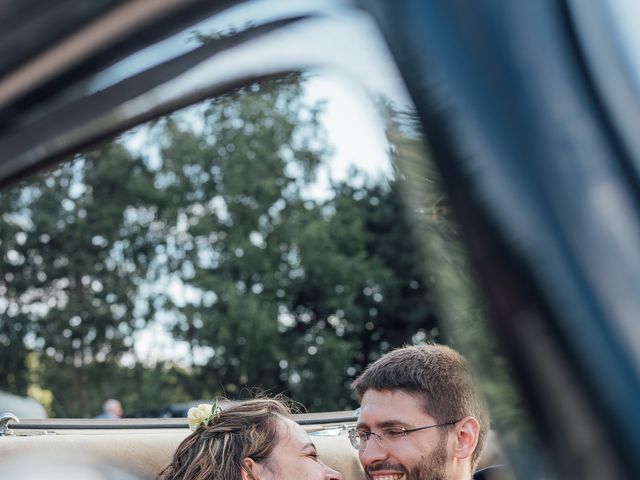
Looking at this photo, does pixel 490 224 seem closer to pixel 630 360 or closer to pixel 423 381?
pixel 630 360

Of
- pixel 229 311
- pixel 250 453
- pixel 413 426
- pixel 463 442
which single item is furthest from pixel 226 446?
pixel 229 311

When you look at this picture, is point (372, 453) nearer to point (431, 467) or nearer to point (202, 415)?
point (431, 467)

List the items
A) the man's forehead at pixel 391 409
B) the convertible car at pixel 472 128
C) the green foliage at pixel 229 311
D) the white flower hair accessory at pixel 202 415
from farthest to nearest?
the green foliage at pixel 229 311 < the white flower hair accessory at pixel 202 415 < the man's forehead at pixel 391 409 < the convertible car at pixel 472 128

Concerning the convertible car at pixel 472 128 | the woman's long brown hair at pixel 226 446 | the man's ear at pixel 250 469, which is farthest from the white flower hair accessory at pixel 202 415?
the convertible car at pixel 472 128

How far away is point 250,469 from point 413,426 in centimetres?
45

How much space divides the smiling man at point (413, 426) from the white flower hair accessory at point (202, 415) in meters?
0.46

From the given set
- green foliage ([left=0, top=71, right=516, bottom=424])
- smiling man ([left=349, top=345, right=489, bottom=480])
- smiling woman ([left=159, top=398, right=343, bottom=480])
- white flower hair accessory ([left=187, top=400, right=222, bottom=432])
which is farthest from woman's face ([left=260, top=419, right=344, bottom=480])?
green foliage ([left=0, top=71, right=516, bottom=424])

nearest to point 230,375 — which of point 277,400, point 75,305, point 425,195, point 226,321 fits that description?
point 226,321

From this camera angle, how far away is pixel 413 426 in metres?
2.33

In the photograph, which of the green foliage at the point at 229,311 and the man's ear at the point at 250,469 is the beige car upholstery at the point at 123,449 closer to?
the man's ear at the point at 250,469

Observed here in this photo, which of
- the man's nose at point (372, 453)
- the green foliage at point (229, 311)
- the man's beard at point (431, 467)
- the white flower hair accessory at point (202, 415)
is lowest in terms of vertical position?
the man's beard at point (431, 467)

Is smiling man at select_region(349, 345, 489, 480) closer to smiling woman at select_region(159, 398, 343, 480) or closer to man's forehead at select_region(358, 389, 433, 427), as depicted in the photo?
man's forehead at select_region(358, 389, 433, 427)

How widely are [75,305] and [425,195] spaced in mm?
20626

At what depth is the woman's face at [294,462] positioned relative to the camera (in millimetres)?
2352
